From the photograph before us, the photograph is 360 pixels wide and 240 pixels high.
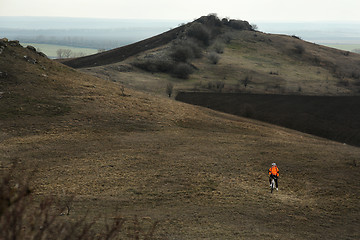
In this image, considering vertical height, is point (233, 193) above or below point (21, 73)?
below

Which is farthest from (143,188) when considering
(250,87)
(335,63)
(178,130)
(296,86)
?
(335,63)

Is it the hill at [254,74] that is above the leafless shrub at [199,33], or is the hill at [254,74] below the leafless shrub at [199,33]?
below

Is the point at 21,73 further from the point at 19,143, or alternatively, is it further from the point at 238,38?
the point at 238,38

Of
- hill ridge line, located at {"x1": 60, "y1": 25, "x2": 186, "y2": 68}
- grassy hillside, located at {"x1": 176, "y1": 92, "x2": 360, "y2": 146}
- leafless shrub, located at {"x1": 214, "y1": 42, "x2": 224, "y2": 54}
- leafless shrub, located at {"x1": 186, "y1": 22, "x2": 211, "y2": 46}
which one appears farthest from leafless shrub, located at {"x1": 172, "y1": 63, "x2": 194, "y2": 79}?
leafless shrub, located at {"x1": 186, "y1": 22, "x2": 211, "y2": 46}

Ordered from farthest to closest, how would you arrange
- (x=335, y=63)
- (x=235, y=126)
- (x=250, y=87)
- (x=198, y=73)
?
1. (x=335, y=63)
2. (x=198, y=73)
3. (x=250, y=87)
4. (x=235, y=126)

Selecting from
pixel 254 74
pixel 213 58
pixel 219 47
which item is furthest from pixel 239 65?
pixel 219 47

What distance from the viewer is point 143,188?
21922 millimetres

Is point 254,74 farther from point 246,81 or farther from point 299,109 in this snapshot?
point 299,109

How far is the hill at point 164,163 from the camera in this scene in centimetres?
1831

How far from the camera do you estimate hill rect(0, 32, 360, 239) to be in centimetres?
1831

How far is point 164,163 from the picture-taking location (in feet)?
89.6

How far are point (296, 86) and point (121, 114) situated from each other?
59.0 meters

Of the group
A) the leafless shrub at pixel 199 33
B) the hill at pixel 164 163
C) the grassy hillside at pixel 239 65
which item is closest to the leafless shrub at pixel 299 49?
the grassy hillside at pixel 239 65

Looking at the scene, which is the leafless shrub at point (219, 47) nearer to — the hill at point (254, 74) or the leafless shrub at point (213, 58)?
the hill at point (254, 74)
